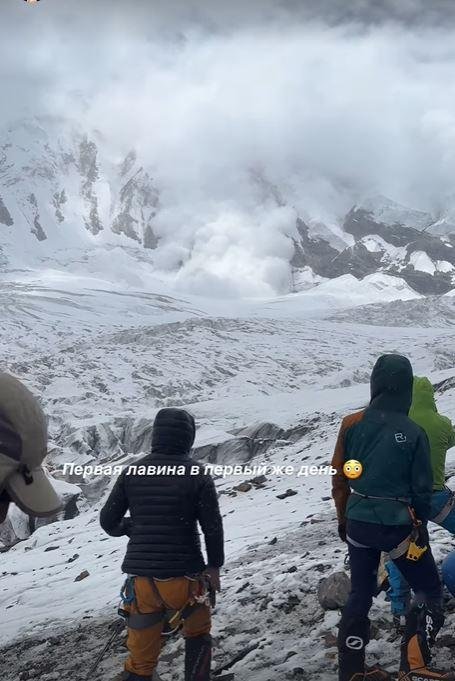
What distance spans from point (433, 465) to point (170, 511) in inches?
86.4

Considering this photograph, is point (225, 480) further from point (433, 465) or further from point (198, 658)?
point (198, 658)

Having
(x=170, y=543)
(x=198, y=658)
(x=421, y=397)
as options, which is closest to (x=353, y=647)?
(x=198, y=658)

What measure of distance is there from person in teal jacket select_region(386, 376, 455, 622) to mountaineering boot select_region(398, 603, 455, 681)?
761mm

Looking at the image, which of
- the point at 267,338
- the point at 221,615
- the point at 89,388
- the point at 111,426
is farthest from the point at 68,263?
the point at 221,615

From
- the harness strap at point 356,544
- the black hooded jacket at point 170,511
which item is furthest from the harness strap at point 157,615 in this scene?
the harness strap at point 356,544

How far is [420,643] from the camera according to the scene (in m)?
3.93

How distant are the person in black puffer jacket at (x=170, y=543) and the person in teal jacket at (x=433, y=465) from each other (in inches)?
66.2

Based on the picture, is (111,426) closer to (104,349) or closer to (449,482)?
(449,482)

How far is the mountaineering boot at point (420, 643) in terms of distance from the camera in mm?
3842

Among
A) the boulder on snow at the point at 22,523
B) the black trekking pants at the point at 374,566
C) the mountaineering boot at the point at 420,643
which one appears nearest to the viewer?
the mountaineering boot at the point at 420,643

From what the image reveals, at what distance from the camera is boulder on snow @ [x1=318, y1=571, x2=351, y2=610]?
5.47 metres

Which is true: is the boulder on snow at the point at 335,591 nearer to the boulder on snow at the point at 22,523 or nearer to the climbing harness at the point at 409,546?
the climbing harness at the point at 409,546

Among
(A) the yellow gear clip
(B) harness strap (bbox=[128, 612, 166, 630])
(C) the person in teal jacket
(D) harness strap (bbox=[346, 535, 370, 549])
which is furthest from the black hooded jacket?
(C) the person in teal jacket

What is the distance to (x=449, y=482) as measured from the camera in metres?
9.18
